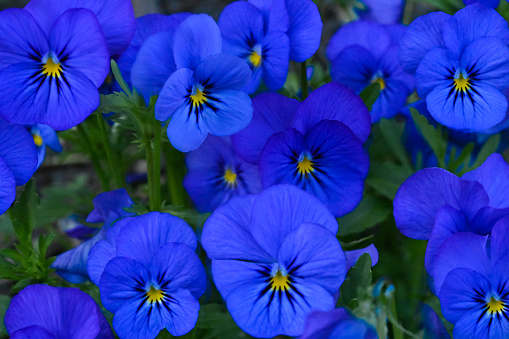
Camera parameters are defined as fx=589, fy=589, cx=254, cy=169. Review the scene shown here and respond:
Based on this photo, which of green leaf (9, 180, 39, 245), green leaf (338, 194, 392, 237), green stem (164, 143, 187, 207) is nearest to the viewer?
green leaf (9, 180, 39, 245)

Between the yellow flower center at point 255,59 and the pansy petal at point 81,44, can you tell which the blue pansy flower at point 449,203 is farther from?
the pansy petal at point 81,44

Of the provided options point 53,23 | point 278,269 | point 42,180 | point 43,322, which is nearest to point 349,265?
point 278,269

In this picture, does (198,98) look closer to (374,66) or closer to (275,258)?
(275,258)

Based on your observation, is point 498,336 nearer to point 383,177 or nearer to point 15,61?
point 383,177

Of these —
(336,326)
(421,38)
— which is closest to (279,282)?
Answer: (336,326)

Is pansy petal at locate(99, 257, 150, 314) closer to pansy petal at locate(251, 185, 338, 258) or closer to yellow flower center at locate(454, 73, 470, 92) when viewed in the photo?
pansy petal at locate(251, 185, 338, 258)

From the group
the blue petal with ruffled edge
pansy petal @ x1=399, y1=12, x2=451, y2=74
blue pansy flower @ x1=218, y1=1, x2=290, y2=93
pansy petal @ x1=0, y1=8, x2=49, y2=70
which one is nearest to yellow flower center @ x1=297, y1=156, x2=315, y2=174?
the blue petal with ruffled edge

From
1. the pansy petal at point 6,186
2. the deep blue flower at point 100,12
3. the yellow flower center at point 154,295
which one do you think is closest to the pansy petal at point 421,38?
the deep blue flower at point 100,12
